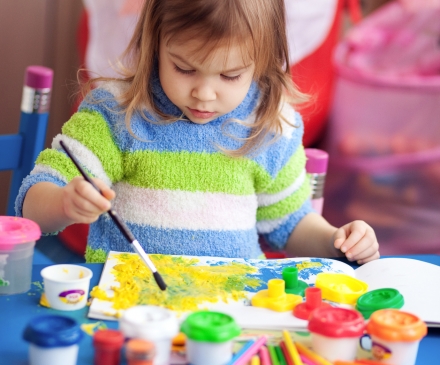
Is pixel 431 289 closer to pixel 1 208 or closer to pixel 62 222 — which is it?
pixel 62 222

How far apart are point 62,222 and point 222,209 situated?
0.25 m

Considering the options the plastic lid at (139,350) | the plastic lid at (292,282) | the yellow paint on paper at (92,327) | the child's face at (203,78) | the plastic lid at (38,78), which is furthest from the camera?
the plastic lid at (38,78)

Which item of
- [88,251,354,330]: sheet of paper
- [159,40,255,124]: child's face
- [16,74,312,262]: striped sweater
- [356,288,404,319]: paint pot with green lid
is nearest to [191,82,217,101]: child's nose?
[159,40,255,124]: child's face

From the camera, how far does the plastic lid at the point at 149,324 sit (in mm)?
582

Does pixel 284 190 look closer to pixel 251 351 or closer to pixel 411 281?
pixel 411 281

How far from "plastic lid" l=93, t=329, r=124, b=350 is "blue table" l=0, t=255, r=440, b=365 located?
0.11 ft

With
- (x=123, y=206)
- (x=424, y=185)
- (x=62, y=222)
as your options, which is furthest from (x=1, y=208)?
(x=424, y=185)

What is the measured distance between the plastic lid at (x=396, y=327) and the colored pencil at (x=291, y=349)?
0.07 m

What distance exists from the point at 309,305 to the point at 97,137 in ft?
1.30

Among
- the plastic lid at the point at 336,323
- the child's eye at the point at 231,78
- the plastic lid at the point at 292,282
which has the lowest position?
the plastic lid at the point at 292,282

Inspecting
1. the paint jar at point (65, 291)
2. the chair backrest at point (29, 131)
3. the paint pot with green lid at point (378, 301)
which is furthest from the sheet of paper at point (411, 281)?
the chair backrest at point (29, 131)

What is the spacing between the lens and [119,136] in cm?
96

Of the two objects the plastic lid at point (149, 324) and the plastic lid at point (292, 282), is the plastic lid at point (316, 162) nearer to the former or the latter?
the plastic lid at point (292, 282)

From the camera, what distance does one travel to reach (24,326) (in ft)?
2.18
